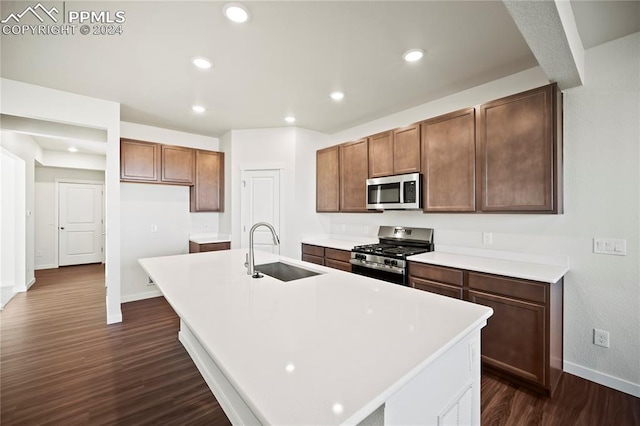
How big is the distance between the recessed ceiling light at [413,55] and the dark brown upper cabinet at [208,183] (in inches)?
134

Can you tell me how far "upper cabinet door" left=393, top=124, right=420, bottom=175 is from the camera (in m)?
3.11

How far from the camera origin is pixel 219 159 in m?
4.72

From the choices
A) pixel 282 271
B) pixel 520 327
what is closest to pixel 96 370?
pixel 282 271

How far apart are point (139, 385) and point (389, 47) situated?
134 inches

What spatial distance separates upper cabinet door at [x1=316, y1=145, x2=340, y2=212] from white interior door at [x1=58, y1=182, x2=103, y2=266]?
6.29 m

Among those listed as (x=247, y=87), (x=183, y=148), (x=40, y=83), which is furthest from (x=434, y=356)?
(x=183, y=148)

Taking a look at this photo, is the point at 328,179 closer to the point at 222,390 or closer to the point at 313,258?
the point at 313,258

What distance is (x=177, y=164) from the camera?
4305 millimetres

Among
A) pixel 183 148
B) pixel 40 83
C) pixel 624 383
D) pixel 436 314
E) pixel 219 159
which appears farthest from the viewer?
pixel 219 159

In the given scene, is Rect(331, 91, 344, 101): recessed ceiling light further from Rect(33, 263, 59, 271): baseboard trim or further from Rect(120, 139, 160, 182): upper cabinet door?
Rect(33, 263, 59, 271): baseboard trim

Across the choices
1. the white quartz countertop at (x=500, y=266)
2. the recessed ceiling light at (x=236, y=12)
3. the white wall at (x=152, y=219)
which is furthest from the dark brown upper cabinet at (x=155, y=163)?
the white quartz countertop at (x=500, y=266)

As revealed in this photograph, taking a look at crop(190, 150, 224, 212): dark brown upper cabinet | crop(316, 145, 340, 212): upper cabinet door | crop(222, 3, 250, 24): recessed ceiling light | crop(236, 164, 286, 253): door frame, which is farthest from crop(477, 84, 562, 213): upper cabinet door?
crop(190, 150, 224, 212): dark brown upper cabinet

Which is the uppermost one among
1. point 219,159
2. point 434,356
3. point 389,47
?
point 389,47

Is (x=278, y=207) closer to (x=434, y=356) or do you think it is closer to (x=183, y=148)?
(x=183, y=148)
